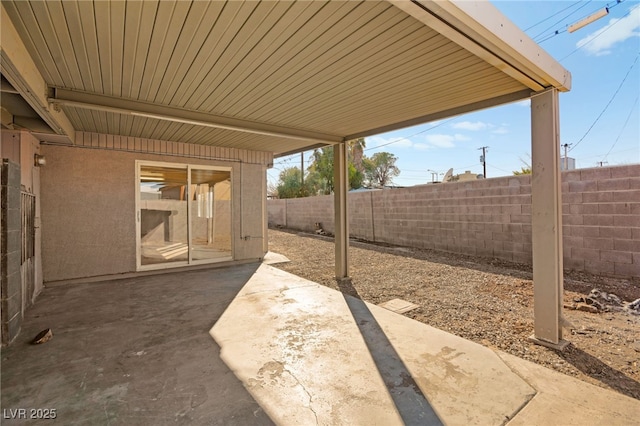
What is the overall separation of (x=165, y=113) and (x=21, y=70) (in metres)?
1.46

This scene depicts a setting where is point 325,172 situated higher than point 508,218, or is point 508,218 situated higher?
point 325,172

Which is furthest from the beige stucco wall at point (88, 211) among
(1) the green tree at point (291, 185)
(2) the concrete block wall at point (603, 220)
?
(1) the green tree at point (291, 185)

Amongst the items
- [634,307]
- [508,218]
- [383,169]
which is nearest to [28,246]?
[634,307]

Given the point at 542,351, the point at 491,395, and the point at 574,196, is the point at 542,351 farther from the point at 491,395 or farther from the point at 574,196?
the point at 574,196

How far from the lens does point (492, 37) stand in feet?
5.94

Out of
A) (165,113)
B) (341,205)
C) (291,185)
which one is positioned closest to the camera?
(165,113)

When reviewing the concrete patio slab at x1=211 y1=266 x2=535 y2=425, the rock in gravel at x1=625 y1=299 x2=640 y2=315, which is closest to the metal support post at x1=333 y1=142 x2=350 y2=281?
the concrete patio slab at x1=211 y1=266 x2=535 y2=425

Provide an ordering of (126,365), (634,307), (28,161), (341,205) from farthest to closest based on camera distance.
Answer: (341,205) < (28,161) < (634,307) < (126,365)

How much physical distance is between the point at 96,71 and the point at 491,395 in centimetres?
395

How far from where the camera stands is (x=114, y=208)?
193 inches

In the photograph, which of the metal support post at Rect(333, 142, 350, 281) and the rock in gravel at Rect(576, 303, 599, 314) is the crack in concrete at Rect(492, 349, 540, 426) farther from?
the metal support post at Rect(333, 142, 350, 281)

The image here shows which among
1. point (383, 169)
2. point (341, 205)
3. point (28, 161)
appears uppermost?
point (383, 169)

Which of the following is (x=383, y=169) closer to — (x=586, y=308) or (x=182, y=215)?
(x=182, y=215)

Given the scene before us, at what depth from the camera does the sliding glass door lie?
5273 mm
